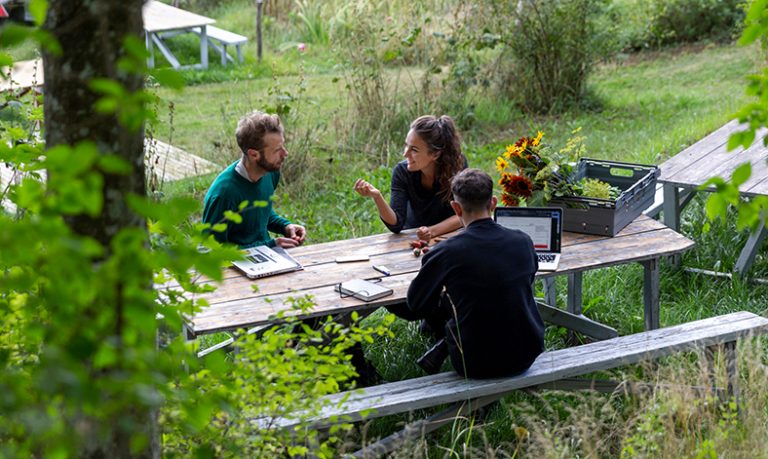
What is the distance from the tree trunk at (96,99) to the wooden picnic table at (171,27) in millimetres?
11603

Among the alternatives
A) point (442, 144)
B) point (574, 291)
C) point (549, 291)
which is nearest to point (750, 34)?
point (442, 144)

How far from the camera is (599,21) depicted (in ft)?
35.7

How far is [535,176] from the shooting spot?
16.9 ft

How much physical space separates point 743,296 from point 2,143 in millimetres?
4324

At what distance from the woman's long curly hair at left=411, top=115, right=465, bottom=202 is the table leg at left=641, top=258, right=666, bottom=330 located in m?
1.12

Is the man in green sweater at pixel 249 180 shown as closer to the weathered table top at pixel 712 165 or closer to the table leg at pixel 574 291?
the table leg at pixel 574 291

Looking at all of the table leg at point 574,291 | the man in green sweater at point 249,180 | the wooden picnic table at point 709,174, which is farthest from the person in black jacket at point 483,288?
the wooden picnic table at point 709,174

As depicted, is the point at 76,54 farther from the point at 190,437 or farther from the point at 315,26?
the point at 315,26

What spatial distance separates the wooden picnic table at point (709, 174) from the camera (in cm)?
585

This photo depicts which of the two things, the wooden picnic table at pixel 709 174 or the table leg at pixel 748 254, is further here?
the table leg at pixel 748 254

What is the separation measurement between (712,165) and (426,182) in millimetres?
1908

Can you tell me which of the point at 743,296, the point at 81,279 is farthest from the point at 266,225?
the point at 81,279

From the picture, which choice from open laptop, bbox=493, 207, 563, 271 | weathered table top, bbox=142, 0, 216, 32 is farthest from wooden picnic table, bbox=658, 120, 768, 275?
weathered table top, bbox=142, 0, 216, 32

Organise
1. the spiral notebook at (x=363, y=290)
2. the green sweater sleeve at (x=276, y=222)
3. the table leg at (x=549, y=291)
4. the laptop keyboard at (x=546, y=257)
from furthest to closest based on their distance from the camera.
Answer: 1. the table leg at (x=549, y=291)
2. the green sweater sleeve at (x=276, y=222)
3. the laptop keyboard at (x=546, y=257)
4. the spiral notebook at (x=363, y=290)
